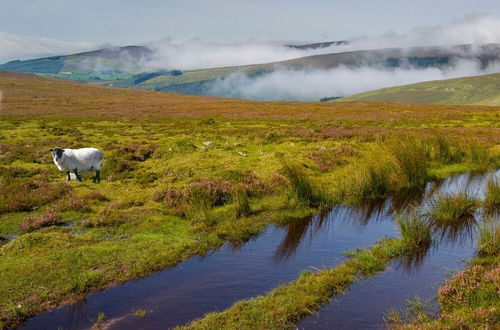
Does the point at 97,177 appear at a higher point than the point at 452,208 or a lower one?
higher

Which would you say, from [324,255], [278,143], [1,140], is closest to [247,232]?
[324,255]

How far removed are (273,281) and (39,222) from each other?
8677 millimetres

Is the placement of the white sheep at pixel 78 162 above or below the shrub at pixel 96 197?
above

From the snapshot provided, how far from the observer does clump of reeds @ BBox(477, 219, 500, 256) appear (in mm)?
10641

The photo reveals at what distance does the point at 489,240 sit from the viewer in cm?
1077

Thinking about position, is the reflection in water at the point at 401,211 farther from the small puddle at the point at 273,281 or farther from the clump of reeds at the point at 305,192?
the clump of reeds at the point at 305,192

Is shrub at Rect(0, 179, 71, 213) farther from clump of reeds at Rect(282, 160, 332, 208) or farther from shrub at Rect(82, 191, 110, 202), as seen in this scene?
clump of reeds at Rect(282, 160, 332, 208)

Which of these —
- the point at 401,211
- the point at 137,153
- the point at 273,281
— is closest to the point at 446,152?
the point at 401,211

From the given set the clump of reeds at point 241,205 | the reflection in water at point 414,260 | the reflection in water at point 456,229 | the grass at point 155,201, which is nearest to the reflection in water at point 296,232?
the grass at point 155,201

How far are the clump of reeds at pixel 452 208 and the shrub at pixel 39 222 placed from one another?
1308 centimetres

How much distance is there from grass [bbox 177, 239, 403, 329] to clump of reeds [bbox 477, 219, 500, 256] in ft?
7.80

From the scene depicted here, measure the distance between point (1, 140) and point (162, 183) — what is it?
22.6 metres

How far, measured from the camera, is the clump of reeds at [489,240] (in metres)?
10.6

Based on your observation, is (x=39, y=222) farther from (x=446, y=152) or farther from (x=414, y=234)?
(x=446, y=152)
